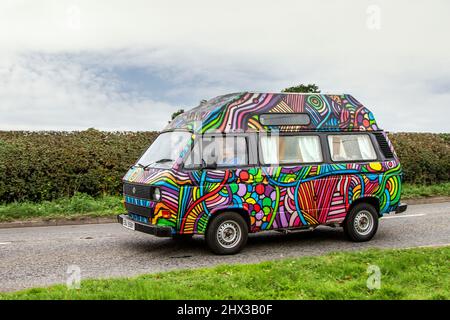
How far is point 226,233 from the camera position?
8906mm

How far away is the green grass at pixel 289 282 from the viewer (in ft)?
18.8

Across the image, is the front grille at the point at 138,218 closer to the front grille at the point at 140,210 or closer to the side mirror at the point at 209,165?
the front grille at the point at 140,210

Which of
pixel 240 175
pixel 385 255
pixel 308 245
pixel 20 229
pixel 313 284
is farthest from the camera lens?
pixel 20 229

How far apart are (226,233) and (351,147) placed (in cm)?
295

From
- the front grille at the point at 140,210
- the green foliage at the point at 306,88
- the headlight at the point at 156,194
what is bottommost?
the front grille at the point at 140,210

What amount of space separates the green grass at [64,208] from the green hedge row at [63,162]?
16.9 inches

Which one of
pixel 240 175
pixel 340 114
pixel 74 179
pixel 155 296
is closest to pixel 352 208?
pixel 340 114

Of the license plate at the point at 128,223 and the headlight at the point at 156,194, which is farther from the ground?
the headlight at the point at 156,194

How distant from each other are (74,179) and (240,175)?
8.23m

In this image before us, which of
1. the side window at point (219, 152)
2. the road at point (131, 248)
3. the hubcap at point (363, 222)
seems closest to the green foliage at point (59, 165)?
the road at point (131, 248)

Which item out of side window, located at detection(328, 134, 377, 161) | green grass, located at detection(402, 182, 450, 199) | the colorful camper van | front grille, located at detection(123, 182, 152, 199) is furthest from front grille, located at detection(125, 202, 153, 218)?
green grass, located at detection(402, 182, 450, 199)

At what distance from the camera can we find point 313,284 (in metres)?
6.12
